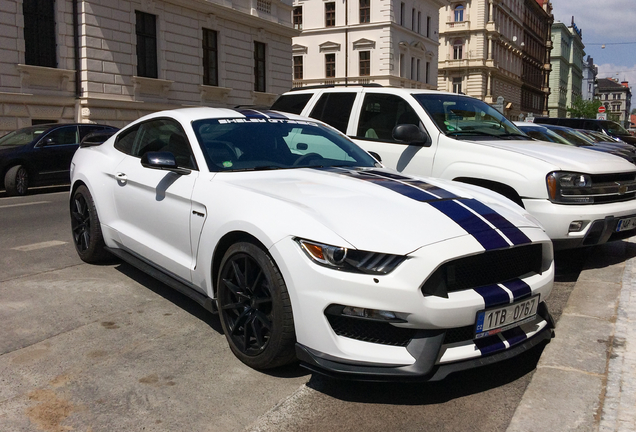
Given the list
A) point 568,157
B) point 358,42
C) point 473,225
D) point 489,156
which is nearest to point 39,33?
point 489,156

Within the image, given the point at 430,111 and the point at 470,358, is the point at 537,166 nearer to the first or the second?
the point at 430,111

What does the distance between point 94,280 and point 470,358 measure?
12.0 feet

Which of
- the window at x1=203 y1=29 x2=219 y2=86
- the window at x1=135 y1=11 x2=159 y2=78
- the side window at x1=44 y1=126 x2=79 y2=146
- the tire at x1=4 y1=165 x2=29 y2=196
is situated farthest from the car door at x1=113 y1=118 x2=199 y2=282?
the window at x1=203 y1=29 x2=219 y2=86

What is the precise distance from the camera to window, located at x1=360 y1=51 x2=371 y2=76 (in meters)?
50.5

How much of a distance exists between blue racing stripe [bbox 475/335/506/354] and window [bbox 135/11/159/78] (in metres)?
23.2

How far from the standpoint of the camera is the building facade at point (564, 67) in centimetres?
11906

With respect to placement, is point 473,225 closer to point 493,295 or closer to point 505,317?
point 493,295

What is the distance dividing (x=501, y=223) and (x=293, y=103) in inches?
198

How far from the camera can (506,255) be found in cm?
348

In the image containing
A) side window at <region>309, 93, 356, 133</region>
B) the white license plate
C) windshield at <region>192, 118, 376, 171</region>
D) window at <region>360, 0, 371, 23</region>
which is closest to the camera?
windshield at <region>192, 118, 376, 171</region>

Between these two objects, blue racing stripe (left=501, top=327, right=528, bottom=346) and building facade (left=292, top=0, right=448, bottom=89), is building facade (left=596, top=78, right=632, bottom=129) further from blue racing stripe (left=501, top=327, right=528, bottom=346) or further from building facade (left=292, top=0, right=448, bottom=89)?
blue racing stripe (left=501, top=327, right=528, bottom=346)

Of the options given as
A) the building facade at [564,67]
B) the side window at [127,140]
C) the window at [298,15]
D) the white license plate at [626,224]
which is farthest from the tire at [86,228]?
the building facade at [564,67]

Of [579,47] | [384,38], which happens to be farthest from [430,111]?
[579,47]

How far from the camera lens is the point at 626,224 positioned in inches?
239
